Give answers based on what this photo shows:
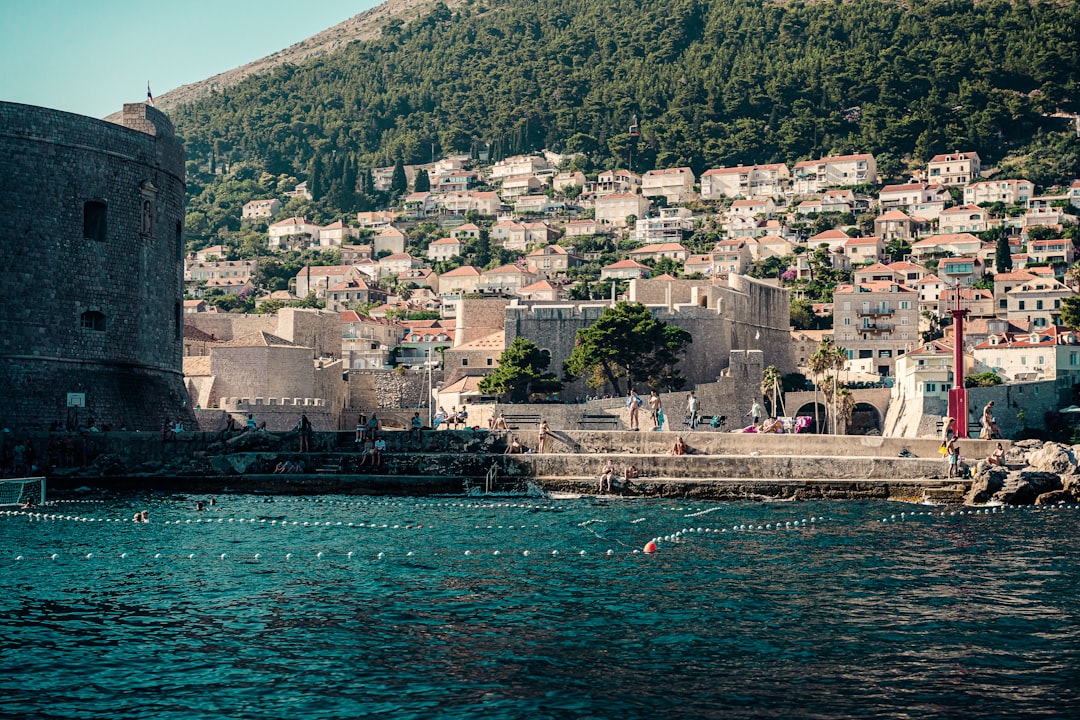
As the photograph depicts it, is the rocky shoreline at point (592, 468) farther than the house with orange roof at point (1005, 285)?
No

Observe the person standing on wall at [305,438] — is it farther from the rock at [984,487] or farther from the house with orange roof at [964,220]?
the house with orange roof at [964,220]

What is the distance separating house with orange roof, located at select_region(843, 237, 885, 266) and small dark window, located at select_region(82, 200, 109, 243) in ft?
293

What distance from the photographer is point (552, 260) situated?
13675 centimetres

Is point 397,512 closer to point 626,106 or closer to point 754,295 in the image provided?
point 754,295

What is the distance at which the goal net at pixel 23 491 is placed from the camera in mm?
27859

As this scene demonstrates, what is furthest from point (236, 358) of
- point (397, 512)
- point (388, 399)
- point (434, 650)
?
point (434, 650)

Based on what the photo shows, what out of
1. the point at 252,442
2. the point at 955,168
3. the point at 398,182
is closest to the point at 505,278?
the point at 955,168

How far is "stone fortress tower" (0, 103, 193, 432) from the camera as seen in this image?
32500 mm

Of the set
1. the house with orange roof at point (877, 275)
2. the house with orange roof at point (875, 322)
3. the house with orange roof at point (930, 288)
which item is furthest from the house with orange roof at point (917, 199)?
the house with orange roof at point (875, 322)

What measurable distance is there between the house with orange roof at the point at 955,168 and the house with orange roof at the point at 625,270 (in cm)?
3956

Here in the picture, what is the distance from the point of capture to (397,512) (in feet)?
87.3

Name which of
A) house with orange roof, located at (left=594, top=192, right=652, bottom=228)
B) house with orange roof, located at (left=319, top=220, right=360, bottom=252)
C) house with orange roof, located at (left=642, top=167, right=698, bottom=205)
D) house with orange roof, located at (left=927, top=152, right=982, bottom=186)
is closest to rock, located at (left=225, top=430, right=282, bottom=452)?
house with orange roof, located at (left=927, top=152, right=982, bottom=186)

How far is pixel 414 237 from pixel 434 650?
5882 inches

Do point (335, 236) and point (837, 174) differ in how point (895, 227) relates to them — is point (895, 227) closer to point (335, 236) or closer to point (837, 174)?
point (837, 174)
